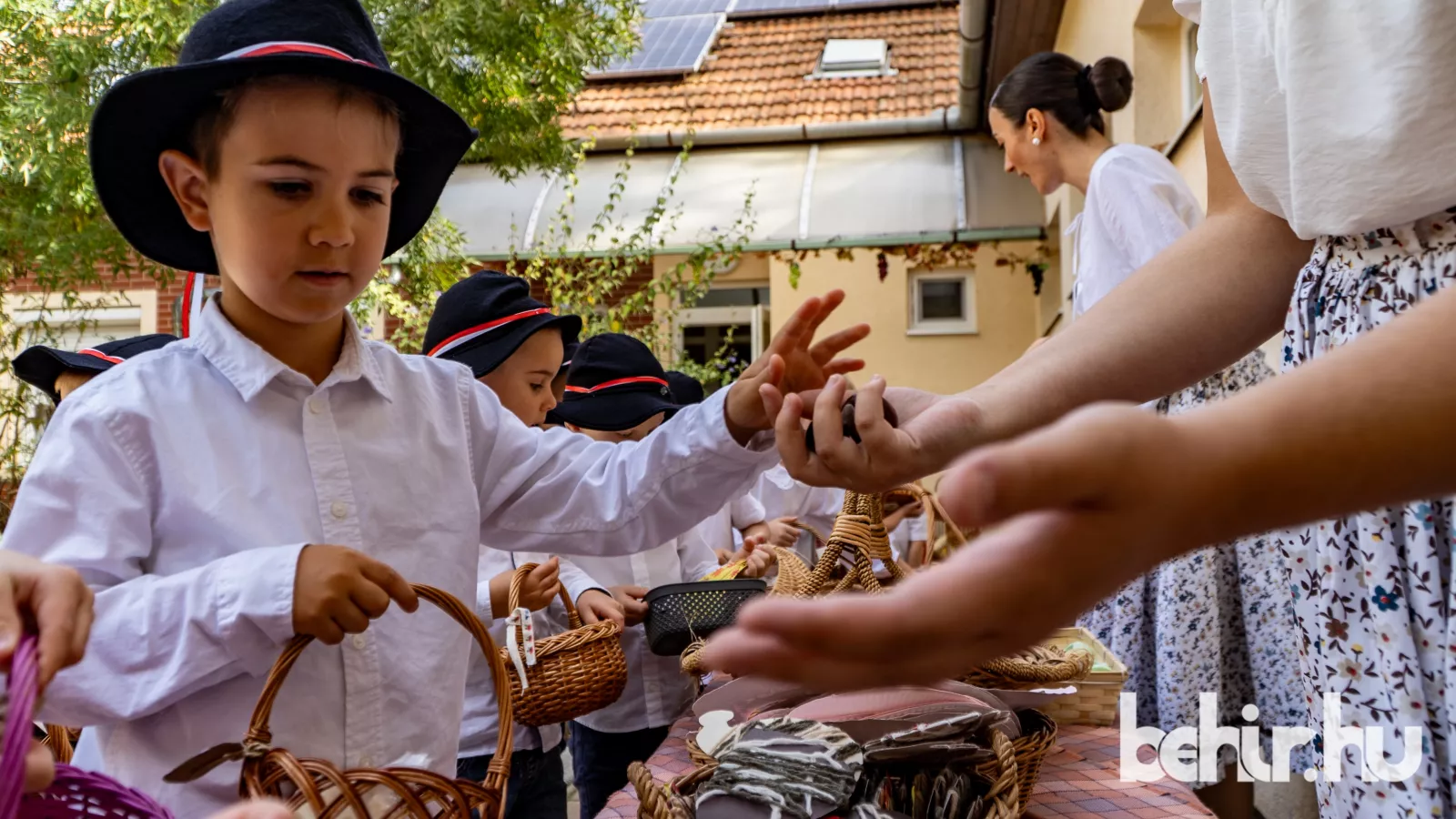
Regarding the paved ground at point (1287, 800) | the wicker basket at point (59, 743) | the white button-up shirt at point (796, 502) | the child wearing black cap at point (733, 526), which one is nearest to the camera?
the wicker basket at point (59, 743)

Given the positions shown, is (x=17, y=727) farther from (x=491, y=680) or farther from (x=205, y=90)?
(x=491, y=680)

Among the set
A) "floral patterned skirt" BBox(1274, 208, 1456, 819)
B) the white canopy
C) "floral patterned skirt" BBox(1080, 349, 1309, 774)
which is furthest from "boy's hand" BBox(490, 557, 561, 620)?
the white canopy

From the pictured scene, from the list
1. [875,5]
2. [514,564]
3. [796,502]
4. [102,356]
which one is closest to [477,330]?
[514,564]

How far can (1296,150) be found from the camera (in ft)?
3.55

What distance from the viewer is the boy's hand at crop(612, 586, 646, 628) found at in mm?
2969

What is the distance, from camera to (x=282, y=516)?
1.63 meters

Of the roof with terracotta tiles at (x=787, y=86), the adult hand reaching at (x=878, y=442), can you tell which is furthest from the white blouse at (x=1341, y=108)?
the roof with terracotta tiles at (x=787, y=86)

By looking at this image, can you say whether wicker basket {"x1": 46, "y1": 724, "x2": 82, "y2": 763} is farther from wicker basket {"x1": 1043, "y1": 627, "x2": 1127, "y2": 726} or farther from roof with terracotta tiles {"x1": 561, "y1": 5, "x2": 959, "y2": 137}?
roof with terracotta tiles {"x1": 561, "y1": 5, "x2": 959, "y2": 137}

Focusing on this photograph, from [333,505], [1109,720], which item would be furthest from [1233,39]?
[1109,720]

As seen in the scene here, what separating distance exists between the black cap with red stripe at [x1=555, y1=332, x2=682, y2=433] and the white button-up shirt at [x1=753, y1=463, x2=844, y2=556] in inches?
69.8

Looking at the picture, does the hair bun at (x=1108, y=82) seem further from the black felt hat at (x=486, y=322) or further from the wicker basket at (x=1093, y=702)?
the wicker basket at (x=1093, y=702)

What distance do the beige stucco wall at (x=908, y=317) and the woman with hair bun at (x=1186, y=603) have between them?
7.88 m

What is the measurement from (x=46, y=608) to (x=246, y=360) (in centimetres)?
64

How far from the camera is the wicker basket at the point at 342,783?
1.22 metres
